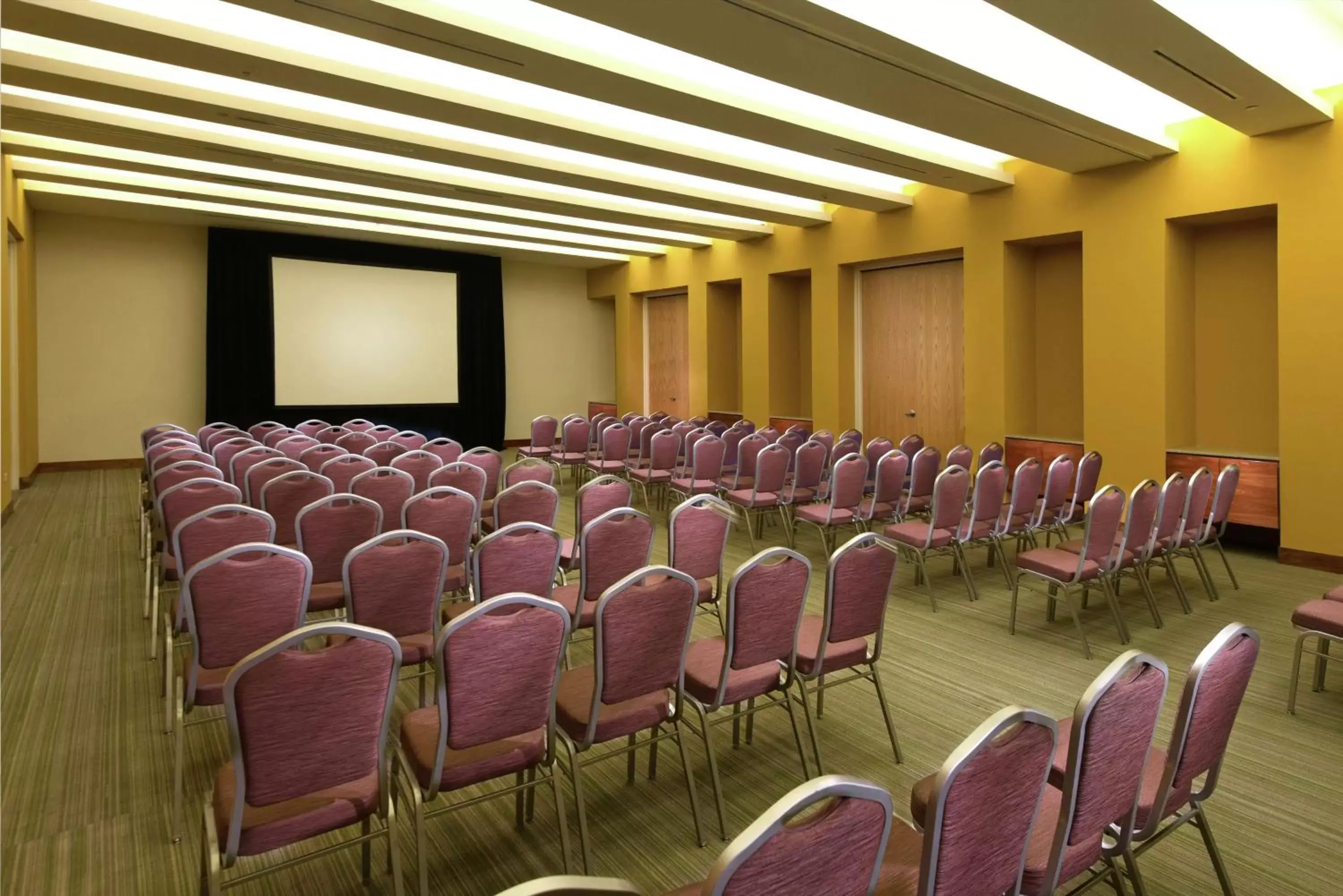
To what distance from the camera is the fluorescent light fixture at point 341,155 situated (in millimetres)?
6871

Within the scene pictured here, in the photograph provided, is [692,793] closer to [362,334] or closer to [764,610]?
[764,610]

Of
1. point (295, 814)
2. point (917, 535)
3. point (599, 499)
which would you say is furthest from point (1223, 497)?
point (295, 814)

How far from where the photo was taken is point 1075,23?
15.9ft

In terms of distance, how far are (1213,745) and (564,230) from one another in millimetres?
11682

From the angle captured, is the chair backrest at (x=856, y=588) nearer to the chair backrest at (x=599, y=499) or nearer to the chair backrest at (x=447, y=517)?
the chair backrest at (x=599, y=499)

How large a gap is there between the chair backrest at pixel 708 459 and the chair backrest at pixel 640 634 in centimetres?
513

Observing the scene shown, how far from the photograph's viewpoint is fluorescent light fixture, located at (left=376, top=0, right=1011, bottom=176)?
5.26 meters

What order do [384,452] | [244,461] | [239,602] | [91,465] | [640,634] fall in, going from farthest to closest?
[91,465] → [384,452] → [244,461] → [239,602] → [640,634]

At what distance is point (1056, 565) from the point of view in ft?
15.9

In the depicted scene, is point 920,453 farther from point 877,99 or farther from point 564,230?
point 564,230

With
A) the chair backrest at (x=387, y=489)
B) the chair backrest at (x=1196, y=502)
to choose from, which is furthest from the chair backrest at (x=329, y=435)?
the chair backrest at (x=1196, y=502)

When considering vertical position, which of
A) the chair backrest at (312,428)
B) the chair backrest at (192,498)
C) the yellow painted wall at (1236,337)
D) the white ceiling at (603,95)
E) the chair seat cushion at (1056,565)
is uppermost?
the white ceiling at (603,95)

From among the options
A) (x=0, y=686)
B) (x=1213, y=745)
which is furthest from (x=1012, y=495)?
(x=0, y=686)

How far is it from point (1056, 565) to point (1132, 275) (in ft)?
15.6
